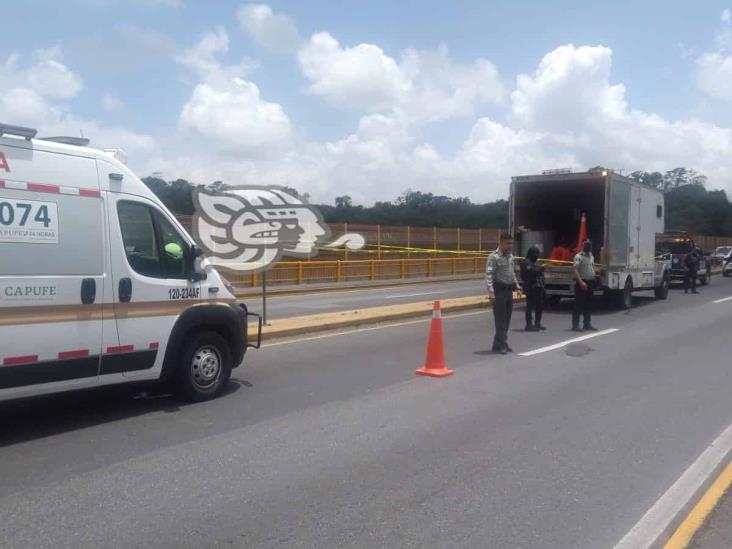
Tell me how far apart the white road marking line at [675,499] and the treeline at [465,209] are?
8.90m

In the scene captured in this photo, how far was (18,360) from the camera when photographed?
5883 mm

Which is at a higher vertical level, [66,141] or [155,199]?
[66,141]

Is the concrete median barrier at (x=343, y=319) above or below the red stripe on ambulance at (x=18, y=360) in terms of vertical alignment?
below

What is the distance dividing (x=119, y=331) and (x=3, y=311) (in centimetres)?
108

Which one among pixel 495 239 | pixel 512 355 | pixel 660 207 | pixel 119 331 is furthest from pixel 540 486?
pixel 495 239

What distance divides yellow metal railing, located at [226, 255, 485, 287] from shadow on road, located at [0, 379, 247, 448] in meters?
13.5

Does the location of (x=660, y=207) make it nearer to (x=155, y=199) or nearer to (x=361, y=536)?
(x=155, y=199)

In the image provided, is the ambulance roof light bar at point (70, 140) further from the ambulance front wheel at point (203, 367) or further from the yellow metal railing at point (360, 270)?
the yellow metal railing at point (360, 270)

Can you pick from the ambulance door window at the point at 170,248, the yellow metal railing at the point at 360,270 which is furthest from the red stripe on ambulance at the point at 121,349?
the yellow metal railing at the point at 360,270

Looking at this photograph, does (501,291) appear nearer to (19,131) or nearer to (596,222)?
(19,131)

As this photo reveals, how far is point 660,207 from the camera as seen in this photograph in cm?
2077

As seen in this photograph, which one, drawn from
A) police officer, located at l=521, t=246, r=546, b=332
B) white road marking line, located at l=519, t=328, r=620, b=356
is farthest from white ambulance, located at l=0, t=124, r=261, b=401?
police officer, located at l=521, t=246, r=546, b=332
